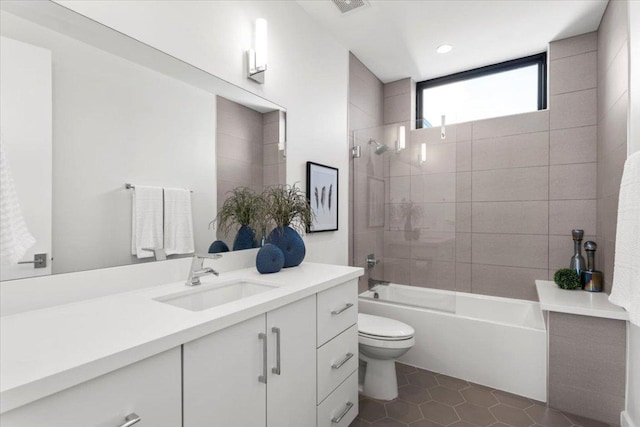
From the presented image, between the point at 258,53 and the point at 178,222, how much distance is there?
1.01 meters

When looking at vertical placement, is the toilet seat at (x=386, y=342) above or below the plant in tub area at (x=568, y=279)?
below

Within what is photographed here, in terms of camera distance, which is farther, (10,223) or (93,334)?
(10,223)

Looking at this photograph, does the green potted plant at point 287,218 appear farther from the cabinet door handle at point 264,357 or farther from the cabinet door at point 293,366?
the cabinet door handle at point 264,357

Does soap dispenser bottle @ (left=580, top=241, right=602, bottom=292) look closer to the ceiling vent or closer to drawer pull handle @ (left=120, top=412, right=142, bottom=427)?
the ceiling vent

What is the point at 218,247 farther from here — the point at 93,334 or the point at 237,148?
the point at 93,334

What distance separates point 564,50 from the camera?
105 inches

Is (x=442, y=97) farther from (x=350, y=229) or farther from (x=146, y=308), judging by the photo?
(x=146, y=308)

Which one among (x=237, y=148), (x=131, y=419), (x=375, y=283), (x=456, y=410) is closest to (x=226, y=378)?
(x=131, y=419)

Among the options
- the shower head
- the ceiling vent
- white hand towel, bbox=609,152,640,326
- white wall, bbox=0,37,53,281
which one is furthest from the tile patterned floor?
the ceiling vent

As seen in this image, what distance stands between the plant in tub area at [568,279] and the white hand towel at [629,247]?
101 cm

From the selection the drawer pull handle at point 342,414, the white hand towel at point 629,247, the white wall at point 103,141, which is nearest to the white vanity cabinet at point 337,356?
the drawer pull handle at point 342,414

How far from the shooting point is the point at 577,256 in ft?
8.13

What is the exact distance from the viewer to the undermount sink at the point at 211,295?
125 centimetres

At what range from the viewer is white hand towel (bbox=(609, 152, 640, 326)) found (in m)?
1.27
